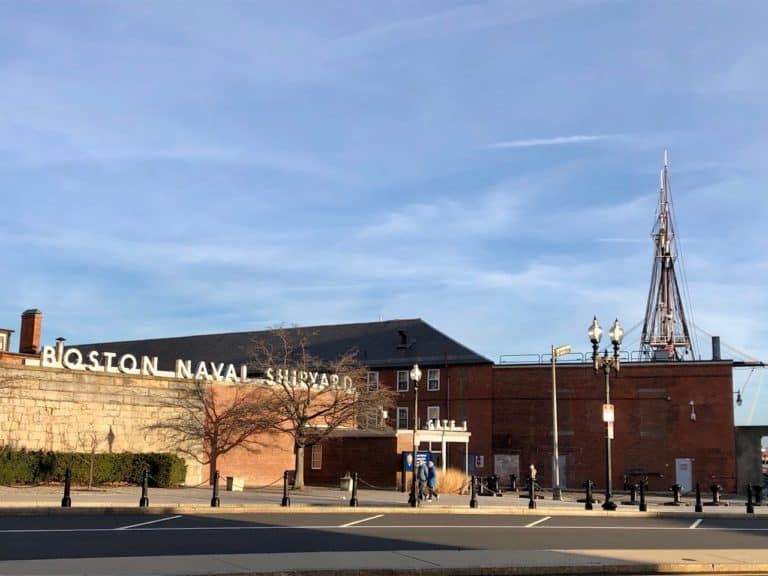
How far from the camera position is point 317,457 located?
50.0m

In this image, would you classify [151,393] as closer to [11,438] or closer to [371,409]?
[11,438]

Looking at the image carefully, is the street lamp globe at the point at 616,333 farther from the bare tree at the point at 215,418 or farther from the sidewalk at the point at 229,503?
the bare tree at the point at 215,418

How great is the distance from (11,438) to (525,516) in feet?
66.1

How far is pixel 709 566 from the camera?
52.4 feet

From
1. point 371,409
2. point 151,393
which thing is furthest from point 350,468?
point 151,393

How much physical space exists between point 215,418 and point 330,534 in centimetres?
2508

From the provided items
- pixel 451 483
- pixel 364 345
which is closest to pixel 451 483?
pixel 451 483

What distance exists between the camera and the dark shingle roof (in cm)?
6950

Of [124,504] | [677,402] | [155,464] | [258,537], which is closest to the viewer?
[258,537]

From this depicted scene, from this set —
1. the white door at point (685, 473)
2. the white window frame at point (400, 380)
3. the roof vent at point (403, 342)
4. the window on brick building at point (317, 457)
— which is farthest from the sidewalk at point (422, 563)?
the roof vent at point (403, 342)

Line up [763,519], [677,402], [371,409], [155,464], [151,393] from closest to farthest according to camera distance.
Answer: [763,519], [155,464], [151,393], [371,409], [677,402]

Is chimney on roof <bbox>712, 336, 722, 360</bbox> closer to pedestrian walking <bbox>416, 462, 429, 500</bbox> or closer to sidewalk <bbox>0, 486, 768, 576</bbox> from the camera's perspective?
pedestrian walking <bbox>416, 462, 429, 500</bbox>

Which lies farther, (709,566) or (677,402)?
(677,402)

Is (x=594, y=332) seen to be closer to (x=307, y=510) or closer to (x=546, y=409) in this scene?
(x=307, y=510)
